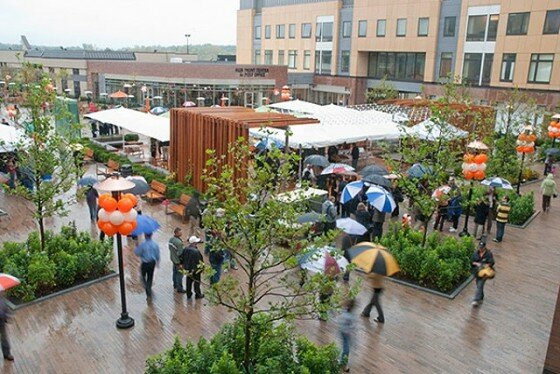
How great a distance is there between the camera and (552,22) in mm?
33875

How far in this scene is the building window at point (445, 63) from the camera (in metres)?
41.2

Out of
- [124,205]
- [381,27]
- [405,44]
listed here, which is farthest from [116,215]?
[381,27]

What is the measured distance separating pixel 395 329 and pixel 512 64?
32.9 metres

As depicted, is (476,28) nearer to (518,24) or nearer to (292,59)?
(518,24)

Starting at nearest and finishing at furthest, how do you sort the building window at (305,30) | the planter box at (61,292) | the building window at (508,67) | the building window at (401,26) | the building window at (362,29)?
the planter box at (61,292)
the building window at (508,67)
the building window at (401,26)
the building window at (362,29)
the building window at (305,30)

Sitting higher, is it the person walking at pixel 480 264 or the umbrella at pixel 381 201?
the umbrella at pixel 381 201

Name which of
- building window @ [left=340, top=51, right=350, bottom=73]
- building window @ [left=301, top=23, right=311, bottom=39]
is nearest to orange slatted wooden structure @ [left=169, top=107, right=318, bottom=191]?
building window @ [left=340, top=51, right=350, bottom=73]

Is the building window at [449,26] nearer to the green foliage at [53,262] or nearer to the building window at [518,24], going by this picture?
the building window at [518,24]

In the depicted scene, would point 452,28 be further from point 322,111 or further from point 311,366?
point 311,366

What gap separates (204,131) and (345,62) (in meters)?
35.9

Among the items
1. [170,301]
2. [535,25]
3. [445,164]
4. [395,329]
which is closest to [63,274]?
[170,301]

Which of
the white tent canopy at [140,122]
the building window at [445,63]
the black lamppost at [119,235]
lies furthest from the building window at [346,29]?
the black lamppost at [119,235]

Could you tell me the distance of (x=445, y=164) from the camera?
40.4 feet

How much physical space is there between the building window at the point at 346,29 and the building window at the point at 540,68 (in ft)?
62.1
